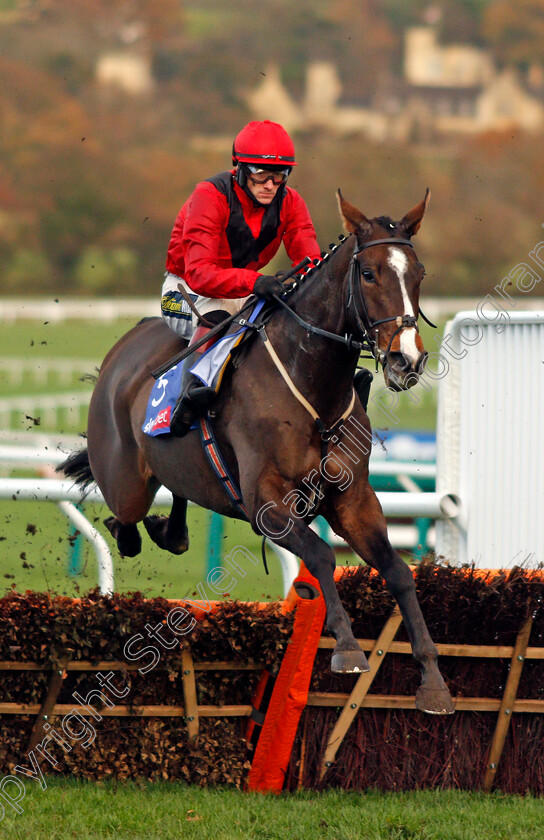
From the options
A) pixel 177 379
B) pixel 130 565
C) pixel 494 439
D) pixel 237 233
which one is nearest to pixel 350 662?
pixel 177 379

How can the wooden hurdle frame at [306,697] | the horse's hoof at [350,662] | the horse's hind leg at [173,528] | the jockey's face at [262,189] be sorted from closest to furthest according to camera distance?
the horse's hoof at [350,662]
the wooden hurdle frame at [306,697]
the jockey's face at [262,189]
the horse's hind leg at [173,528]

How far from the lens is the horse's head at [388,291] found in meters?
3.48

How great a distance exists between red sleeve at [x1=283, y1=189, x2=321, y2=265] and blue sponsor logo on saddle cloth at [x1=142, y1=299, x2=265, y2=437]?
0.40 metres

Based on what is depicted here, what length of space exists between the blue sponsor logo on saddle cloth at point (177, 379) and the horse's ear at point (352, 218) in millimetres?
684

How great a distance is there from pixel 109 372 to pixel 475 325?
210 centimetres

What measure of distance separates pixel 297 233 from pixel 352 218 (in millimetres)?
916

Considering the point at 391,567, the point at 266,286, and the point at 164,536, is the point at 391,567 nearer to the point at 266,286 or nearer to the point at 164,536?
the point at 266,286

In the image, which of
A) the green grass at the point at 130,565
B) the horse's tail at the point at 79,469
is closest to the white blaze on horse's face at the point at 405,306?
the horse's tail at the point at 79,469

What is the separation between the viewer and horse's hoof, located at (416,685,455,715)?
12.0 ft

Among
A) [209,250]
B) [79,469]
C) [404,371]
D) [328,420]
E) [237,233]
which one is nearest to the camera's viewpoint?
[404,371]

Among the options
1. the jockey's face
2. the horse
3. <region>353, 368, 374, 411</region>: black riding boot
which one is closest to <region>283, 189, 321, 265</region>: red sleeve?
the jockey's face

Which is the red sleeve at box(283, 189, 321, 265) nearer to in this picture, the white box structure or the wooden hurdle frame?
the wooden hurdle frame

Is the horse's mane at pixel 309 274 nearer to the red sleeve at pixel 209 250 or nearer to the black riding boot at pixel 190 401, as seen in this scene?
the red sleeve at pixel 209 250

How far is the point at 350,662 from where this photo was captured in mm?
3613
